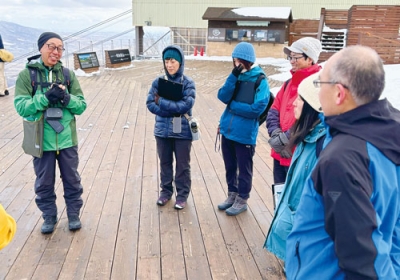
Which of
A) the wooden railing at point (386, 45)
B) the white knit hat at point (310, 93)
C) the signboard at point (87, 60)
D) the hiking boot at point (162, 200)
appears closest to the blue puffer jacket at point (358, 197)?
the white knit hat at point (310, 93)

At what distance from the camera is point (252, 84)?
3459mm

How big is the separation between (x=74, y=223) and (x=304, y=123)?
7.96 feet

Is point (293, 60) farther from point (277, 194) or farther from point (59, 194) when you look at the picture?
point (59, 194)

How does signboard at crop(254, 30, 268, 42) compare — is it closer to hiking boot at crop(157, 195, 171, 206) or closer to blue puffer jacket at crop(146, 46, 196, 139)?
blue puffer jacket at crop(146, 46, 196, 139)

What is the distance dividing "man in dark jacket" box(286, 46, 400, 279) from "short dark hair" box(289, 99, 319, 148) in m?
0.53

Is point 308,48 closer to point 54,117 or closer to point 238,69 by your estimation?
point 238,69

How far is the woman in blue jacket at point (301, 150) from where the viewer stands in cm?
186

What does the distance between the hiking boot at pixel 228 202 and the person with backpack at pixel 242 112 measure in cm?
6

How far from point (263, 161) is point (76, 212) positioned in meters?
3.01

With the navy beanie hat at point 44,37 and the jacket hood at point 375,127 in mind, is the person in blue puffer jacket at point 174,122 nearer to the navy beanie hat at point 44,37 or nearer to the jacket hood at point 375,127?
the navy beanie hat at point 44,37

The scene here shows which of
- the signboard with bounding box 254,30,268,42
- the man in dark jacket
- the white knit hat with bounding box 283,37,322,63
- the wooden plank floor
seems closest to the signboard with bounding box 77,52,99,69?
the wooden plank floor

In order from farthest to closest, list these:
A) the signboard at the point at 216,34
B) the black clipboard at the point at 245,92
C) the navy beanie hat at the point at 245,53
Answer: the signboard at the point at 216,34, the black clipboard at the point at 245,92, the navy beanie hat at the point at 245,53

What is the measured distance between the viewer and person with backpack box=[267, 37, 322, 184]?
9.41 feet

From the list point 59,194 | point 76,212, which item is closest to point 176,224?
point 76,212
